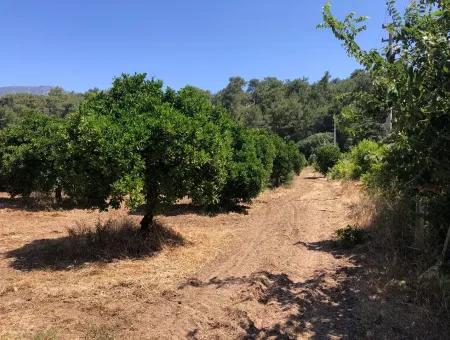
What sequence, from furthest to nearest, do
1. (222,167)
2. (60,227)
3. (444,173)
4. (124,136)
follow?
(60,227), (222,167), (124,136), (444,173)

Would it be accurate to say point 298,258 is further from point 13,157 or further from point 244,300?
point 13,157

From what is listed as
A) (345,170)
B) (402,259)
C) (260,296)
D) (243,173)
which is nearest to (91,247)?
(260,296)

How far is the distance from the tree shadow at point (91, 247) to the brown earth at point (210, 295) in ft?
0.30

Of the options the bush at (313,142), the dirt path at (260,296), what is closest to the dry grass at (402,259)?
the dirt path at (260,296)

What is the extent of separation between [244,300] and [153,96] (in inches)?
194

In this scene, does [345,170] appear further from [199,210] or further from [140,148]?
[140,148]

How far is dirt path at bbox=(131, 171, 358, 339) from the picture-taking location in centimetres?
498

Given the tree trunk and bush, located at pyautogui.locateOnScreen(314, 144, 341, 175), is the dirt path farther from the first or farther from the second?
bush, located at pyautogui.locateOnScreen(314, 144, 341, 175)

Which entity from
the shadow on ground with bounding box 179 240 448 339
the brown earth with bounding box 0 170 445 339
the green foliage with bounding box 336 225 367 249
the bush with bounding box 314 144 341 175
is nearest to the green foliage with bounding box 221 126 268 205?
the brown earth with bounding box 0 170 445 339

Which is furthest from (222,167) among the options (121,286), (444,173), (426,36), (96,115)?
(426,36)

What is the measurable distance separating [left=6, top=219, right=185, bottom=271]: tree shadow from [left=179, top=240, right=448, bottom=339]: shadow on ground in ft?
6.71

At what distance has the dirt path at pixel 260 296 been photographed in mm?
4984

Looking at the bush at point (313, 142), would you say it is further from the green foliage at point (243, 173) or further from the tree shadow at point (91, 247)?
the tree shadow at point (91, 247)

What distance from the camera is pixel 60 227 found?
10984 mm
